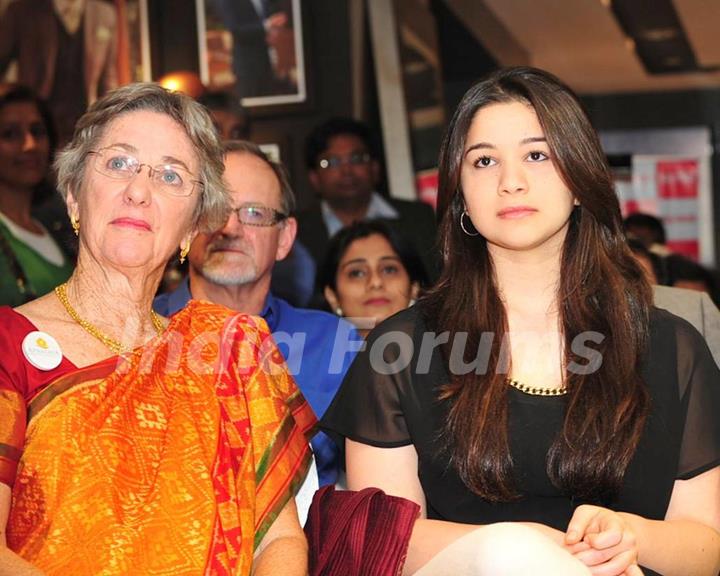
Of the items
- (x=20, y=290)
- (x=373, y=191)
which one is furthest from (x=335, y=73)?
(x=20, y=290)

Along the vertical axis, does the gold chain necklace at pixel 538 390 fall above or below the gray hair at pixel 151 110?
below

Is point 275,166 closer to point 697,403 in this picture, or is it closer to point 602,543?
point 697,403

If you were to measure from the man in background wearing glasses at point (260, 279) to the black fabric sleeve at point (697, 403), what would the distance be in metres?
1.16

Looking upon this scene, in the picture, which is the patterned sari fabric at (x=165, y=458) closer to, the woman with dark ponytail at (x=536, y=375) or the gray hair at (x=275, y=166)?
the woman with dark ponytail at (x=536, y=375)

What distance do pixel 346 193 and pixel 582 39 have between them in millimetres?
4660

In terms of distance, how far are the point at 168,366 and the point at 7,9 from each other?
14.4ft

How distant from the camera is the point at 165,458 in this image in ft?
8.04

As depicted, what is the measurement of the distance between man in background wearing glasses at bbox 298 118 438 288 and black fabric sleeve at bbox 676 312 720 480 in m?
2.85

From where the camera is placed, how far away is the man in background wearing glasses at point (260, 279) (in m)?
3.66

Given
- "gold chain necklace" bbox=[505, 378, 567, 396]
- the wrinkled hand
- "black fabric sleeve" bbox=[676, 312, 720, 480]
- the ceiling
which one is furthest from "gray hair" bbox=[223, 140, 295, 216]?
the ceiling

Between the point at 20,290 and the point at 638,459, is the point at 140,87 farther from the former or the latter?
the point at 20,290

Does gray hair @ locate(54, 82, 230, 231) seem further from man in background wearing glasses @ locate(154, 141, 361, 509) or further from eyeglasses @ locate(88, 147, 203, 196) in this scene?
man in background wearing glasses @ locate(154, 141, 361, 509)

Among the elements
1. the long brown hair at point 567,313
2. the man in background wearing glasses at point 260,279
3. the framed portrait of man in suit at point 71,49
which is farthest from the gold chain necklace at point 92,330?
the framed portrait of man in suit at point 71,49

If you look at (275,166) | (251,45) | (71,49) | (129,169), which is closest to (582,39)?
(251,45)
